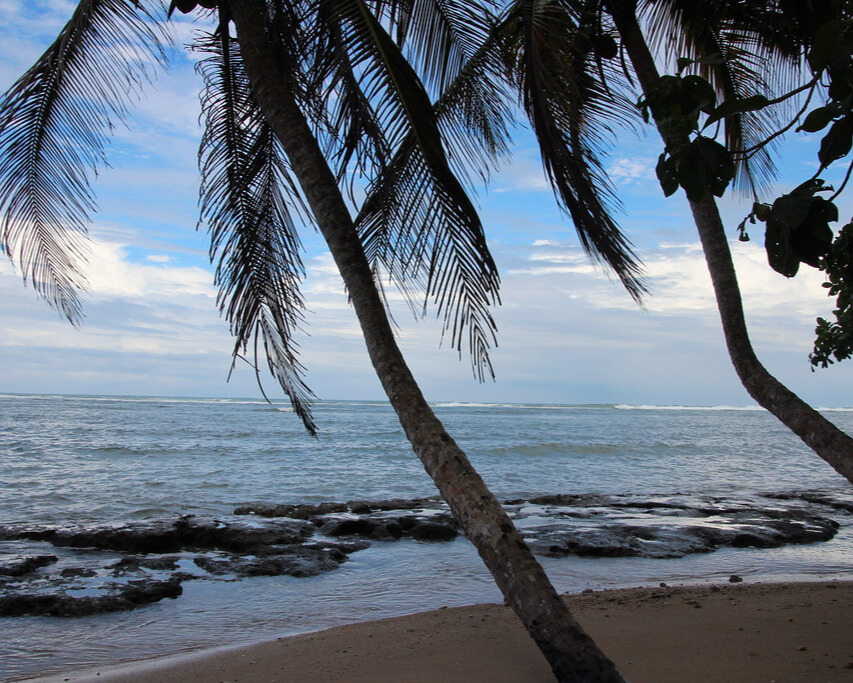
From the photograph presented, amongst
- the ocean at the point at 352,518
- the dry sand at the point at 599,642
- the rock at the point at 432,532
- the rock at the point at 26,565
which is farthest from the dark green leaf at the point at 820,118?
the rock at the point at 432,532

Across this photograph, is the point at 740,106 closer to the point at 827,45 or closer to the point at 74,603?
the point at 827,45

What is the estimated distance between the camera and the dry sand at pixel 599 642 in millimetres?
3773

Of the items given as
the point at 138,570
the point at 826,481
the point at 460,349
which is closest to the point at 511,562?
the point at 460,349

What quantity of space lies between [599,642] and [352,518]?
224 inches

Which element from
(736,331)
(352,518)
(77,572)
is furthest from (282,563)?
(736,331)

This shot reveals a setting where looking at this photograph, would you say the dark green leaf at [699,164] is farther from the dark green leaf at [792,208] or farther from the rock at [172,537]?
the rock at [172,537]

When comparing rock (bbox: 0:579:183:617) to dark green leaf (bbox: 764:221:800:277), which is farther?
rock (bbox: 0:579:183:617)

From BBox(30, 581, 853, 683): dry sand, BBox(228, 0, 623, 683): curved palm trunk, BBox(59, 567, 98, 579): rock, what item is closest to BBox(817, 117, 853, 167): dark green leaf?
BBox(228, 0, 623, 683): curved palm trunk

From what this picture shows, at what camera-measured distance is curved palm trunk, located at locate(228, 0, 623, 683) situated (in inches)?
111

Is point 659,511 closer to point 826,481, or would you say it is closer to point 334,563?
point 334,563

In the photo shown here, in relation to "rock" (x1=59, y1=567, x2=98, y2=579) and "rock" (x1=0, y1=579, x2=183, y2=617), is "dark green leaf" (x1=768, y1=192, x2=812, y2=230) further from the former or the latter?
"rock" (x1=59, y1=567, x2=98, y2=579)

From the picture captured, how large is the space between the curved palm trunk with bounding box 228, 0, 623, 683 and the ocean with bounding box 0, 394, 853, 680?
2.90 meters

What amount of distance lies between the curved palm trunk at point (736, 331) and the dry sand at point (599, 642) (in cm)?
115

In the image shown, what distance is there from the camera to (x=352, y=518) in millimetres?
9609
